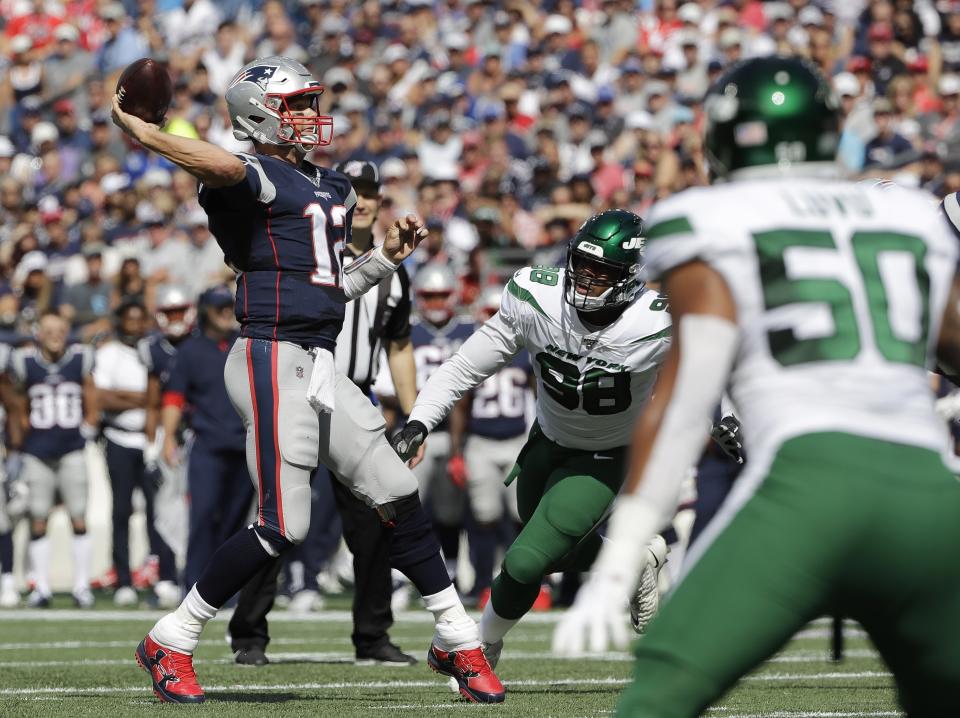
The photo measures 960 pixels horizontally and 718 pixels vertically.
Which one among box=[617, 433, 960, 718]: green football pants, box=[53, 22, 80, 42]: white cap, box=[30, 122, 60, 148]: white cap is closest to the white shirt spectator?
box=[30, 122, 60, 148]: white cap

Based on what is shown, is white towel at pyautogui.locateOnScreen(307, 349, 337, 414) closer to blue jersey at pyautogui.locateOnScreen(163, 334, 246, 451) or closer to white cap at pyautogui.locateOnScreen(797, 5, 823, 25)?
blue jersey at pyautogui.locateOnScreen(163, 334, 246, 451)

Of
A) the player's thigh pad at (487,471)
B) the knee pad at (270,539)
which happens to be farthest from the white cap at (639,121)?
the knee pad at (270,539)

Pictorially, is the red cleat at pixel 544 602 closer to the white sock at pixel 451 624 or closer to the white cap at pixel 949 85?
the white sock at pixel 451 624

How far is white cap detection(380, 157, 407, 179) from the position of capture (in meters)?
14.1

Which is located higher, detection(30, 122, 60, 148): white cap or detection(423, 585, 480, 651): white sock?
detection(423, 585, 480, 651): white sock

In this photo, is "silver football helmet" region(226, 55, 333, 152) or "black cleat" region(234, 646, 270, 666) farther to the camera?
"black cleat" region(234, 646, 270, 666)

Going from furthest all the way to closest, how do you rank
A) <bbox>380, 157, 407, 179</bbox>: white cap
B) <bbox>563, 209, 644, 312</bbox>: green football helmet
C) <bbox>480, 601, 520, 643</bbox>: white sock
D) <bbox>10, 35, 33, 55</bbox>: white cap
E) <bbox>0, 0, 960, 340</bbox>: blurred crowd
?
1. <bbox>10, 35, 33, 55</bbox>: white cap
2. <bbox>380, 157, 407, 179</bbox>: white cap
3. <bbox>0, 0, 960, 340</bbox>: blurred crowd
4. <bbox>480, 601, 520, 643</bbox>: white sock
5. <bbox>563, 209, 644, 312</bbox>: green football helmet

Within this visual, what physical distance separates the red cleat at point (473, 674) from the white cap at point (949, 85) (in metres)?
9.50

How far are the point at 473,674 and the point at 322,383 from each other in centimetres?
104

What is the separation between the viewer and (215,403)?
952cm

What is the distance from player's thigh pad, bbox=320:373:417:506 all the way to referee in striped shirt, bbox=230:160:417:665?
1.24m

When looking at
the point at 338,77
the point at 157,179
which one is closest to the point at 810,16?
the point at 338,77

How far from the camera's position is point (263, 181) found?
17.5 ft

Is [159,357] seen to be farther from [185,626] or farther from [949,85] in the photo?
[949,85]
